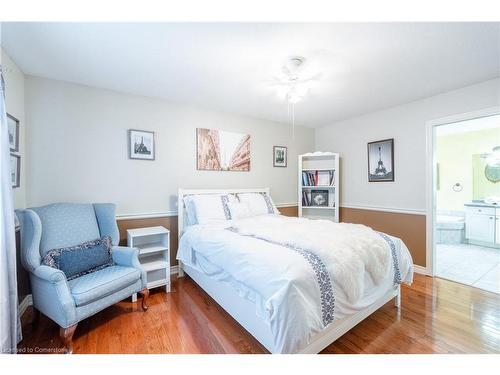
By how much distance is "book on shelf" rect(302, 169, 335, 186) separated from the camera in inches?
154

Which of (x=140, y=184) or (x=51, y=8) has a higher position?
(x=51, y=8)

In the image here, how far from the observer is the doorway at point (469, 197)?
3605 millimetres

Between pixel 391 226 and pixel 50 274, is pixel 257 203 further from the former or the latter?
pixel 50 274

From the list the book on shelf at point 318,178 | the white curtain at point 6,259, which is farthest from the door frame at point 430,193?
the white curtain at point 6,259

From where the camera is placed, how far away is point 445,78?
2.34 meters

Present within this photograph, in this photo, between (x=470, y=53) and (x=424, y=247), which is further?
(x=424, y=247)

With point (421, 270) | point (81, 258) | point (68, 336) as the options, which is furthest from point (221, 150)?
point (421, 270)

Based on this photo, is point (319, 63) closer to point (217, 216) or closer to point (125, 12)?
point (125, 12)

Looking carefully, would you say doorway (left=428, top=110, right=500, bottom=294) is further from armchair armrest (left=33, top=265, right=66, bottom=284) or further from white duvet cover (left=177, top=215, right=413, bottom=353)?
armchair armrest (left=33, top=265, right=66, bottom=284)

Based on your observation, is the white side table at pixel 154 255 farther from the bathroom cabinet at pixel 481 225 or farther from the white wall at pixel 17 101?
the bathroom cabinet at pixel 481 225

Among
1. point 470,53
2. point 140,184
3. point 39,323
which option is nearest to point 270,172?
point 140,184

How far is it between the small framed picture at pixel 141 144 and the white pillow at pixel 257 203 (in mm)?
1345

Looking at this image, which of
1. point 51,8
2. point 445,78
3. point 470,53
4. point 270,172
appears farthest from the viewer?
point 270,172

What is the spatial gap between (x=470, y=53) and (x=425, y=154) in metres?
1.35
